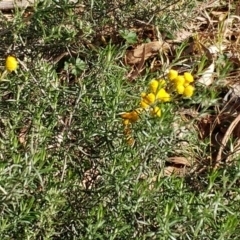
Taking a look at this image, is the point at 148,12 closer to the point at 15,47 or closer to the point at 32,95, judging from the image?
the point at 15,47

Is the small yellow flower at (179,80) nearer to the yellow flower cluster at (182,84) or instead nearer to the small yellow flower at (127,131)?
the yellow flower cluster at (182,84)

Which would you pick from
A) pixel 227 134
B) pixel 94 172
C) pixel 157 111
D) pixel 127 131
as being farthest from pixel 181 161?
pixel 157 111

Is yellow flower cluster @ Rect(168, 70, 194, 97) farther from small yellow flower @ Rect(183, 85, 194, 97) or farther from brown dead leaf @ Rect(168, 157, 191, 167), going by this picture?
brown dead leaf @ Rect(168, 157, 191, 167)

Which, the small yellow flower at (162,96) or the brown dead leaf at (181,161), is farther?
the brown dead leaf at (181,161)

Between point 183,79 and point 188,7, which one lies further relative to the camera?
point 188,7

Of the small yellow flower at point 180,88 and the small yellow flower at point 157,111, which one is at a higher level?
the small yellow flower at point 180,88

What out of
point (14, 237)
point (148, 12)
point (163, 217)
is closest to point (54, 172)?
point (14, 237)

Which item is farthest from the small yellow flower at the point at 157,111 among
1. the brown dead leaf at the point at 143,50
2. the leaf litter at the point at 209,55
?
the brown dead leaf at the point at 143,50

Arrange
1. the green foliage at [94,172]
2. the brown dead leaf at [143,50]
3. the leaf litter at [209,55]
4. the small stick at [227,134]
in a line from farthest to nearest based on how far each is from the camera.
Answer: the brown dead leaf at [143,50] → the leaf litter at [209,55] → the small stick at [227,134] → the green foliage at [94,172]

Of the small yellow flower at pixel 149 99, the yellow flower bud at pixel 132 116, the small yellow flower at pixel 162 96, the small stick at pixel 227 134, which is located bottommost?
the small stick at pixel 227 134

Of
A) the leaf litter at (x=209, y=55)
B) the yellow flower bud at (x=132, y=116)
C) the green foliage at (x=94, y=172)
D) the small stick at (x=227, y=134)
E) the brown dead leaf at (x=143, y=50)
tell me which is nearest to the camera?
the green foliage at (x=94, y=172)

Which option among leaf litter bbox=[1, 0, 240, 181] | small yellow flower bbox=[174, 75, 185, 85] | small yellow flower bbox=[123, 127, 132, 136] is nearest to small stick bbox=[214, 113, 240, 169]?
leaf litter bbox=[1, 0, 240, 181]
